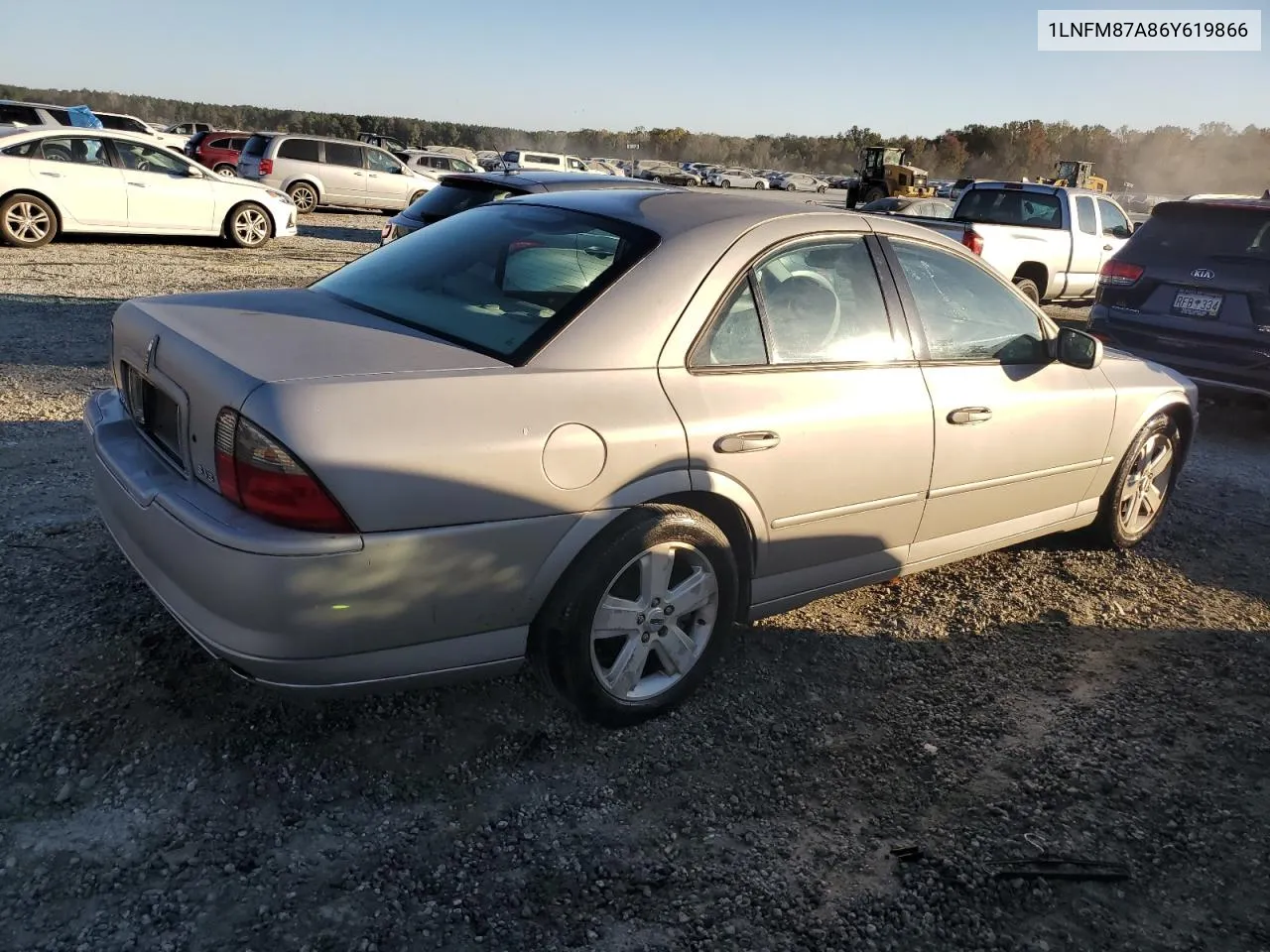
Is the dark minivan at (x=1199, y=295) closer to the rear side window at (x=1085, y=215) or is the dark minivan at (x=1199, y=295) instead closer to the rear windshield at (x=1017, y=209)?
the rear windshield at (x=1017, y=209)

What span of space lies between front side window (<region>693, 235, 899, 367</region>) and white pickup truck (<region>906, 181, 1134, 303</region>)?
344 inches

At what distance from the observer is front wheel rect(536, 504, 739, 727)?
2801 mm

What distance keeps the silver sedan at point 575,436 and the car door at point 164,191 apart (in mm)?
10922

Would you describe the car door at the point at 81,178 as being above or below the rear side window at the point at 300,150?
below

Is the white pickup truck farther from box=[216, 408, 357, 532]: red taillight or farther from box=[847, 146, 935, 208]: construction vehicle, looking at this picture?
box=[847, 146, 935, 208]: construction vehicle

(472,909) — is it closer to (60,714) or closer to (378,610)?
(378,610)

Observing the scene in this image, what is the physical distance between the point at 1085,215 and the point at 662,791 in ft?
39.4

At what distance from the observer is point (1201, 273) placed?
23.3 feet

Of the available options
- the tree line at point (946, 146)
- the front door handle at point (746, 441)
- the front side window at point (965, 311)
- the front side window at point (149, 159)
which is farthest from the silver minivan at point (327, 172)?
the tree line at point (946, 146)

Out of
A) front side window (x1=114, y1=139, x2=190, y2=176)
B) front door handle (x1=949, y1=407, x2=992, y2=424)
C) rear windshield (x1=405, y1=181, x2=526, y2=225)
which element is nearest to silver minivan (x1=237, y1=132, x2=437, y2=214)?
front side window (x1=114, y1=139, x2=190, y2=176)

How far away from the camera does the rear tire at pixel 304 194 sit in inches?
796

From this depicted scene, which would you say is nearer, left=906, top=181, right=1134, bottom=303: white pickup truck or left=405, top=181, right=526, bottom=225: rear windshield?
left=405, top=181, right=526, bottom=225: rear windshield

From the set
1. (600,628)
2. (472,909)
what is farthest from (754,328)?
(472,909)

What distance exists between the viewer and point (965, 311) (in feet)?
12.8
